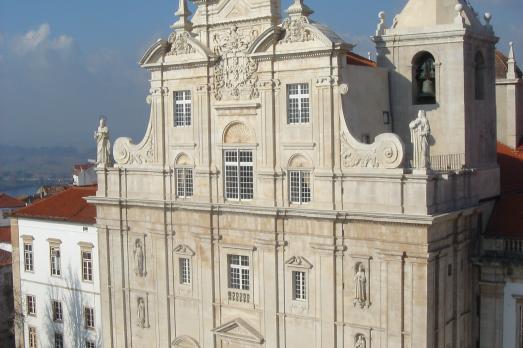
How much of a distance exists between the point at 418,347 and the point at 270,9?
13.7 metres

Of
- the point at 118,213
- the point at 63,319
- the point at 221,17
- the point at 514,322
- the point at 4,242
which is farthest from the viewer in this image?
the point at 4,242

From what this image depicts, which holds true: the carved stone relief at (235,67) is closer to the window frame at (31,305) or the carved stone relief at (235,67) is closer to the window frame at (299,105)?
the window frame at (299,105)

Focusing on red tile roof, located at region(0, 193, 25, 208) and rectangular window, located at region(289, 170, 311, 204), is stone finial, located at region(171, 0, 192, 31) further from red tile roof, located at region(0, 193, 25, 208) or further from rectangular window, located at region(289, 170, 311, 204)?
red tile roof, located at region(0, 193, 25, 208)

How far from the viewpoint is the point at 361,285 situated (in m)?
27.8

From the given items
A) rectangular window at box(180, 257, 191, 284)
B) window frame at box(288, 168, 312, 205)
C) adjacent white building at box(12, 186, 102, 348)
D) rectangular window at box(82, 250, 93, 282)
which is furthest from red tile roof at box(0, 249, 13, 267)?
window frame at box(288, 168, 312, 205)

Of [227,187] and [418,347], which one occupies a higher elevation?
[227,187]

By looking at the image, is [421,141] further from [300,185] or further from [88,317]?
[88,317]

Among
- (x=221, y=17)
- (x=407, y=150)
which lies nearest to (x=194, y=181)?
(x=221, y=17)

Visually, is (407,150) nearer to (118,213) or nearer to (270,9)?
(270,9)

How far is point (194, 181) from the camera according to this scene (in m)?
32.3

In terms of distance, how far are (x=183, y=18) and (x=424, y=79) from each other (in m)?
10.3

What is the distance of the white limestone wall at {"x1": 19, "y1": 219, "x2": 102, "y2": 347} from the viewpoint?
1582 inches

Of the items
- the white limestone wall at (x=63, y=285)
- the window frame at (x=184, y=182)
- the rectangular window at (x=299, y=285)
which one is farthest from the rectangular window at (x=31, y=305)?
the rectangular window at (x=299, y=285)

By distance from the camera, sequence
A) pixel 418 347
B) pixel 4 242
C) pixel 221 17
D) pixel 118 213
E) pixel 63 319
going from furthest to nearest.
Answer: pixel 4 242 < pixel 63 319 < pixel 118 213 < pixel 221 17 < pixel 418 347
